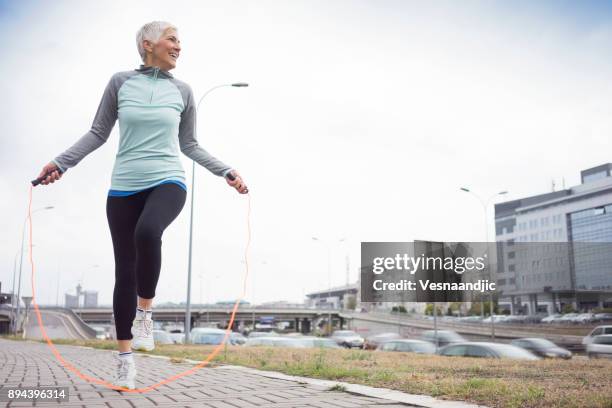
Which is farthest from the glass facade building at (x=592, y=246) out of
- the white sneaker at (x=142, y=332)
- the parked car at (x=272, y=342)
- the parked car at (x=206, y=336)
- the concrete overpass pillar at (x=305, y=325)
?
the white sneaker at (x=142, y=332)

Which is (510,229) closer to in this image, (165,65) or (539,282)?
(539,282)

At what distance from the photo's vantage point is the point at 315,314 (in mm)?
101562

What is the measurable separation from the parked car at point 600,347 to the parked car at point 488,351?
864 centimetres

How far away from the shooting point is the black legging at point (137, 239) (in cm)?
386

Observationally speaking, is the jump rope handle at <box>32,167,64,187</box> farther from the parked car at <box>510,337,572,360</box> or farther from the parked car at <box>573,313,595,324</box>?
the parked car at <box>573,313,595,324</box>

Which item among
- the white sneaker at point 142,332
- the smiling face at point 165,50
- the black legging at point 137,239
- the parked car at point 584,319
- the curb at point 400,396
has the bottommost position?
the parked car at point 584,319

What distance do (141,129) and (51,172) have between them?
2.26ft

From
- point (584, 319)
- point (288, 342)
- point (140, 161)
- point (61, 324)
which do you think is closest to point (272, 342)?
point (288, 342)

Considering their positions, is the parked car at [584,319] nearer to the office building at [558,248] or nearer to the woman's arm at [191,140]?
the office building at [558,248]

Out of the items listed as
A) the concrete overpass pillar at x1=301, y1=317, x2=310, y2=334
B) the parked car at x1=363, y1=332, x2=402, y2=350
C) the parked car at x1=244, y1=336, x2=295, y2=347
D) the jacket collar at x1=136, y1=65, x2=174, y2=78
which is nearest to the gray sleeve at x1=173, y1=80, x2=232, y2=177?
the jacket collar at x1=136, y1=65, x2=174, y2=78

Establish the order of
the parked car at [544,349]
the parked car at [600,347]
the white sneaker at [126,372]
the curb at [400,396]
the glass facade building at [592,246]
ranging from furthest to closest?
1. the glass facade building at [592,246]
2. the parked car at [600,347]
3. the parked car at [544,349]
4. the curb at [400,396]
5. the white sneaker at [126,372]

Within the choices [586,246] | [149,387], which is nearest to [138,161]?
[149,387]

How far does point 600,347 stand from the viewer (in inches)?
920

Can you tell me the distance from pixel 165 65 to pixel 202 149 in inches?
28.0
